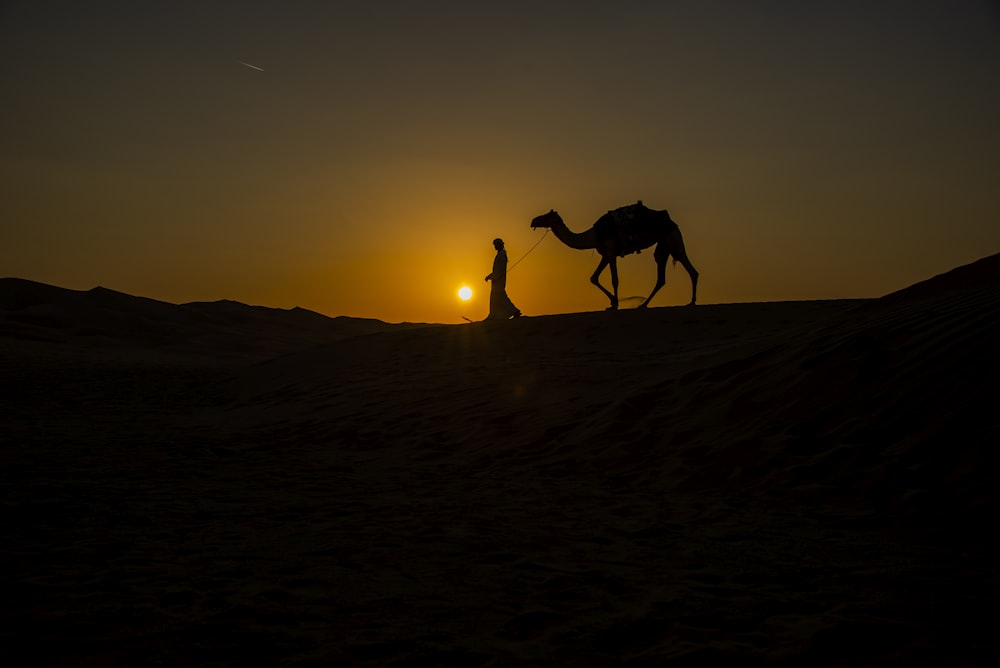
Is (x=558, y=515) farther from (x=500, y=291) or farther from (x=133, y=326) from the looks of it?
(x=133, y=326)

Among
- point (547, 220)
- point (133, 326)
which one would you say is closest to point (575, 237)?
point (547, 220)

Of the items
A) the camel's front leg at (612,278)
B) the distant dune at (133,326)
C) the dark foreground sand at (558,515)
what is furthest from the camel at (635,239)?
the distant dune at (133,326)

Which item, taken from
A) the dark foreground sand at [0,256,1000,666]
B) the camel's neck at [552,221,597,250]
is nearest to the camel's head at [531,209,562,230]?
the camel's neck at [552,221,597,250]

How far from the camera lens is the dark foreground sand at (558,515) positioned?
8.13 ft

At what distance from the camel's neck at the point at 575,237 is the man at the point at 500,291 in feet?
A: 5.99

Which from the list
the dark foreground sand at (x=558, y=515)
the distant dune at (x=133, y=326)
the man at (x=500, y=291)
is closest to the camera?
the dark foreground sand at (x=558, y=515)

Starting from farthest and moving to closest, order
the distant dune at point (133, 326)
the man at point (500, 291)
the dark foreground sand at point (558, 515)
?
the distant dune at point (133, 326) < the man at point (500, 291) < the dark foreground sand at point (558, 515)

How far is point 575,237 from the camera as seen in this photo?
59.5 ft

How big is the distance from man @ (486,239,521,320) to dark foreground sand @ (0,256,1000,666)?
265 inches

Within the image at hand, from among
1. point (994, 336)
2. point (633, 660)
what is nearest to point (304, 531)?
point (633, 660)

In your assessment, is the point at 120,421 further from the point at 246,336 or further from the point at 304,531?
the point at 246,336

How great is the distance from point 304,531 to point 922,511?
10.8 feet

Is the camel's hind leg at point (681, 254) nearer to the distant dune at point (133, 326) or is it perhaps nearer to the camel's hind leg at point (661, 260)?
the camel's hind leg at point (661, 260)

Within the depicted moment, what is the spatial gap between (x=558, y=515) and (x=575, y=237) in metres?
14.1
